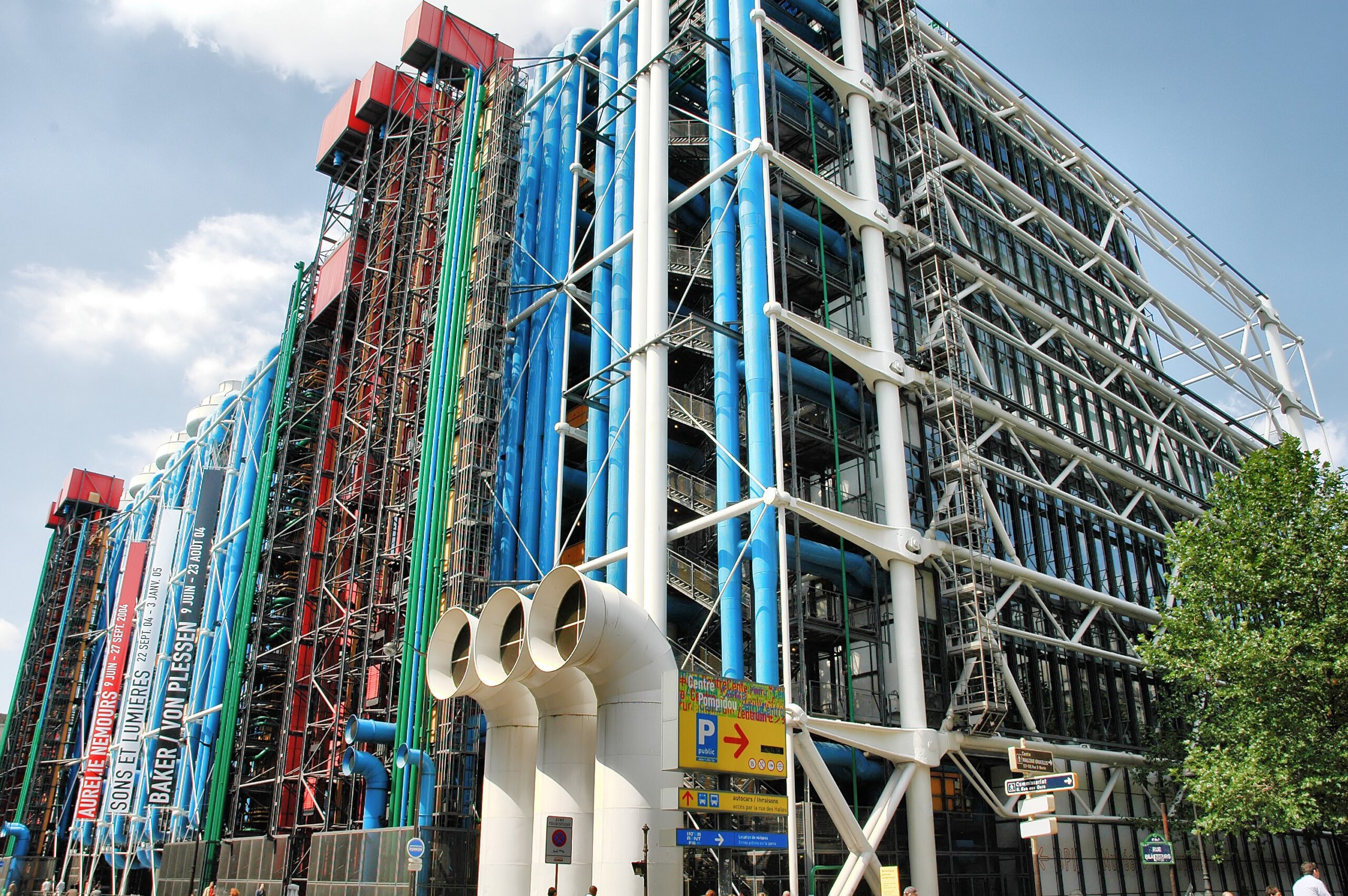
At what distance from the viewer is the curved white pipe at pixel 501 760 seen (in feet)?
→ 83.3

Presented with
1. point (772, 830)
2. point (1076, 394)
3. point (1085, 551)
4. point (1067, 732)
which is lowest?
point (772, 830)

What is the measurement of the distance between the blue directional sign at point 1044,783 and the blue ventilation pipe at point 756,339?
11.5m

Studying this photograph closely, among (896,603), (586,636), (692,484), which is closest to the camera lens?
(586,636)

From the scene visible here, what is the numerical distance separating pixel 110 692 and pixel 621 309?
35.6m

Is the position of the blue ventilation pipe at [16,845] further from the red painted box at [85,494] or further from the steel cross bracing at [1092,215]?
the steel cross bracing at [1092,215]

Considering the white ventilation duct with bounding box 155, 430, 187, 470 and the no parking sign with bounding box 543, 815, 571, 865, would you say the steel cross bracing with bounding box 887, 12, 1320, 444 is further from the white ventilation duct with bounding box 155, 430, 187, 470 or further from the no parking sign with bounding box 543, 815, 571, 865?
the white ventilation duct with bounding box 155, 430, 187, 470

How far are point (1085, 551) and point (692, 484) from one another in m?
15.8

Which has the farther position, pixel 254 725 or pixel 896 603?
pixel 254 725

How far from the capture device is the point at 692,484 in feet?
108

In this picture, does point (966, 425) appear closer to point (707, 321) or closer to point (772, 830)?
point (707, 321)

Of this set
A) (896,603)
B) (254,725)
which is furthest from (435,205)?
(896,603)

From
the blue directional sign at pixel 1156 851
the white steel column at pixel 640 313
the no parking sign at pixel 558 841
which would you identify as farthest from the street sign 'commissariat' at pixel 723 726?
the white steel column at pixel 640 313

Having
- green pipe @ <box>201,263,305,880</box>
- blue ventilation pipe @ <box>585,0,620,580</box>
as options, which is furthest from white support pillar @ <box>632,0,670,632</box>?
green pipe @ <box>201,263,305,880</box>

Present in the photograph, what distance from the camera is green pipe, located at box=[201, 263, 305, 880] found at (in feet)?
138
